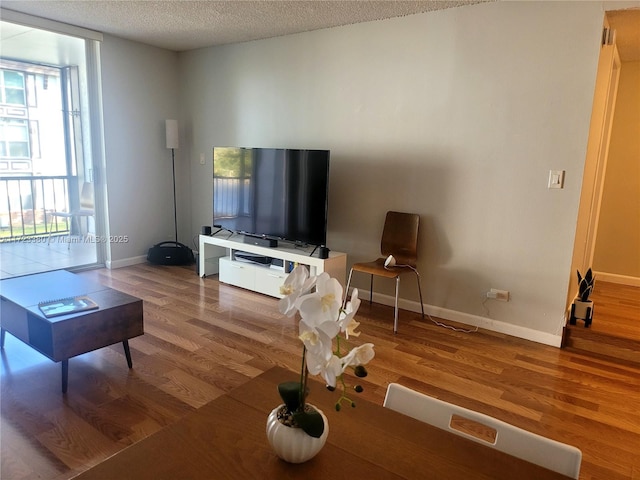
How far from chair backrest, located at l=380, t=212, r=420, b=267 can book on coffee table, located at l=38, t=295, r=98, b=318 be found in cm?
225

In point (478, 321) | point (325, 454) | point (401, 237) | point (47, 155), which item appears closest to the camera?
point (325, 454)

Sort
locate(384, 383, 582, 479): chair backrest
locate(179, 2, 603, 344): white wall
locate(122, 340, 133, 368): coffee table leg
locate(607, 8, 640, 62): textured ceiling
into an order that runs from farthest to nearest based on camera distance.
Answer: locate(179, 2, 603, 344): white wall < locate(607, 8, 640, 62): textured ceiling < locate(122, 340, 133, 368): coffee table leg < locate(384, 383, 582, 479): chair backrest

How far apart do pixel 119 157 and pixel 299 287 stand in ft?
15.2

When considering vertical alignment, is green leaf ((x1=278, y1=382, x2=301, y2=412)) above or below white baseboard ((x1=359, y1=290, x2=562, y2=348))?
above

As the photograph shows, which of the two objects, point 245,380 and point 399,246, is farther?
point 399,246

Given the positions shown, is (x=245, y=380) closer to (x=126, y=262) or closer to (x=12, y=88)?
(x=126, y=262)

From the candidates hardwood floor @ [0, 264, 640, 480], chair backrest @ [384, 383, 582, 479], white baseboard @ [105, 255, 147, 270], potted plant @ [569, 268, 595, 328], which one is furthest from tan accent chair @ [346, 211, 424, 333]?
white baseboard @ [105, 255, 147, 270]

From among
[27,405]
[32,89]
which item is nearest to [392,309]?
[27,405]

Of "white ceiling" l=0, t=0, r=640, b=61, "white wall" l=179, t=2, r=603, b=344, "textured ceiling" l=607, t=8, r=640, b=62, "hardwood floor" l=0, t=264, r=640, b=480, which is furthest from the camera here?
"white ceiling" l=0, t=0, r=640, b=61

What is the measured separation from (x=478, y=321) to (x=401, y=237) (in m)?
0.89

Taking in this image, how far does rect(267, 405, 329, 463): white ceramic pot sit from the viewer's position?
2.98 ft

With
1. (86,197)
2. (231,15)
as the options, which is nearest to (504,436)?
(231,15)

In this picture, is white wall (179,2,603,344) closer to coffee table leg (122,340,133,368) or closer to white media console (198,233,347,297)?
white media console (198,233,347,297)

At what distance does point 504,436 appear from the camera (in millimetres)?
1084
